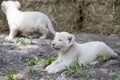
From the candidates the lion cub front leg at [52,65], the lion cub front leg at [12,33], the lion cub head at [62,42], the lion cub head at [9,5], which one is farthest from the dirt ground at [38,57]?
the lion cub head at [9,5]

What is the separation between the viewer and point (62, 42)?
5.40 meters

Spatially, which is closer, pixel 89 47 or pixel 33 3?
pixel 89 47

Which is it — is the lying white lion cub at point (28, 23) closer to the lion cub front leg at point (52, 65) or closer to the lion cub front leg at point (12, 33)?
the lion cub front leg at point (12, 33)

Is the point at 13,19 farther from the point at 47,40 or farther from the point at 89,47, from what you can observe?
the point at 89,47

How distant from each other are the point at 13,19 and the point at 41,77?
3015 mm

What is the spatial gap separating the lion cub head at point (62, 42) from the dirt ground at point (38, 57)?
35 cm

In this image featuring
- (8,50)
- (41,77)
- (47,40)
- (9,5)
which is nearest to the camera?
(41,77)

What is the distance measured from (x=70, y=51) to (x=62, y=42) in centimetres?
26

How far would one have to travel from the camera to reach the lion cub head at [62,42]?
536 cm

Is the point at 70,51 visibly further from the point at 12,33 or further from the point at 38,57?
the point at 12,33

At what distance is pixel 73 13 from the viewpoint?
8.74 metres

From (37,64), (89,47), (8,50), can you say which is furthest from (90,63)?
(8,50)

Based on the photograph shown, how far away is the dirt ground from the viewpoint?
5.24 metres

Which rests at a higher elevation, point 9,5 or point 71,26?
point 9,5
